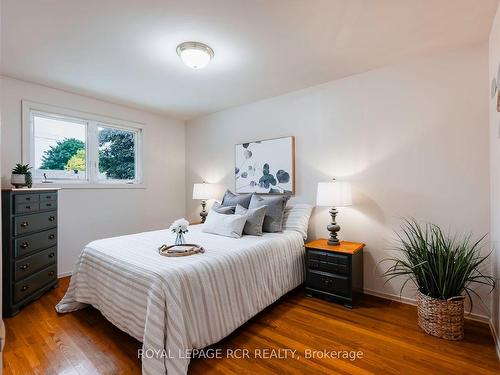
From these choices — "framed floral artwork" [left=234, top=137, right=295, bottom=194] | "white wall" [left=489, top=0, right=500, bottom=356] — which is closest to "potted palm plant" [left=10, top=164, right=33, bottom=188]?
"framed floral artwork" [left=234, top=137, right=295, bottom=194]

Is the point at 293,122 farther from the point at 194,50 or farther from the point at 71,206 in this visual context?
the point at 71,206

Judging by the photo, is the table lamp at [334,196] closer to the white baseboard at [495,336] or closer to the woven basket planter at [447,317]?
the woven basket planter at [447,317]

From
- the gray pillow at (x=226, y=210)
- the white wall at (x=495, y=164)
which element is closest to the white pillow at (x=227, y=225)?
the gray pillow at (x=226, y=210)

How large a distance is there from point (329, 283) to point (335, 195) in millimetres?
872

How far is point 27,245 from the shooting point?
268 cm

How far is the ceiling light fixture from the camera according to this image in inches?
93.7

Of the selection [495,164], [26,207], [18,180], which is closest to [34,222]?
[26,207]

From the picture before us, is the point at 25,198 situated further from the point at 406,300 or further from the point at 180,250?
the point at 406,300

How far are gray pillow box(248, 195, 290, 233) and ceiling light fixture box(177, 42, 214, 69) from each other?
5.20 ft

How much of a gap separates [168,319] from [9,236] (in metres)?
1.90

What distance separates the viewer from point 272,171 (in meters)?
3.68

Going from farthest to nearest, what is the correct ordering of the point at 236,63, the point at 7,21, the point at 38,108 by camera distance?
the point at 38,108, the point at 236,63, the point at 7,21

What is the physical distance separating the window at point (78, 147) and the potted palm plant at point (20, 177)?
0.40m

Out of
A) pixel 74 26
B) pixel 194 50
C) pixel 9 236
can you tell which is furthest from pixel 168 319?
pixel 74 26
